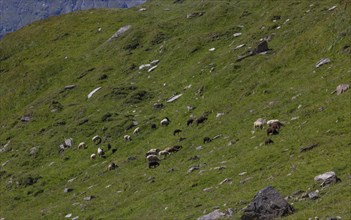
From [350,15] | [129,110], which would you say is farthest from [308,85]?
[129,110]

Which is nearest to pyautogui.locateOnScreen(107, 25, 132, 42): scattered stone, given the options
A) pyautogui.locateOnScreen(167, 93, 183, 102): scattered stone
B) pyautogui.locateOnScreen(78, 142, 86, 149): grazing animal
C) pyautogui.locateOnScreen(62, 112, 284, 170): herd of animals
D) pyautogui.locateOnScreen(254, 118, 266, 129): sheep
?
pyautogui.locateOnScreen(167, 93, 183, 102): scattered stone

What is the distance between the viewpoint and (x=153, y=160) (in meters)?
39.8

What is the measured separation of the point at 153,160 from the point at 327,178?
18249 mm

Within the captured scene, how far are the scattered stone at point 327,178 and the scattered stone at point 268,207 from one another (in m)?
2.75

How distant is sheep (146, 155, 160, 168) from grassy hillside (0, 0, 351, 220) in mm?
856

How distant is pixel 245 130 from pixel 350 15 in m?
15.8

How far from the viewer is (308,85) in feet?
133

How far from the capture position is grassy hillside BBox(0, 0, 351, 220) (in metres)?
29.3

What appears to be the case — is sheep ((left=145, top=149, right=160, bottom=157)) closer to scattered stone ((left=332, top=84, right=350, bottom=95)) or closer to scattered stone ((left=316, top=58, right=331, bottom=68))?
scattered stone ((left=332, top=84, right=350, bottom=95))

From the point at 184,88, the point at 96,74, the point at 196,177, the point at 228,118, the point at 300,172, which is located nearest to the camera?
the point at 300,172

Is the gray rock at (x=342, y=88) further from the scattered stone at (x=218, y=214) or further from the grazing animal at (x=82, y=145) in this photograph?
the grazing animal at (x=82, y=145)

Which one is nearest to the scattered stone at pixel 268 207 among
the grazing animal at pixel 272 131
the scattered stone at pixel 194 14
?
the grazing animal at pixel 272 131

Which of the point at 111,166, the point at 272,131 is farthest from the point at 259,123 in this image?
the point at 111,166

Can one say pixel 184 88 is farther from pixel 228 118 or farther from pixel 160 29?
pixel 160 29
